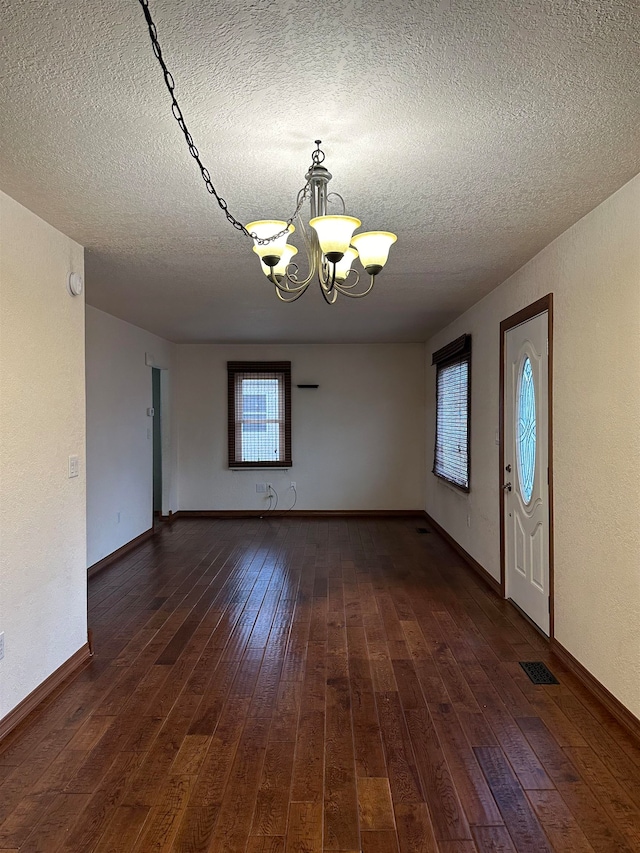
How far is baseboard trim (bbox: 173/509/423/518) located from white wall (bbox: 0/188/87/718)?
4.50 meters

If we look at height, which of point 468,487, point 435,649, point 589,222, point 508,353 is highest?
point 589,222

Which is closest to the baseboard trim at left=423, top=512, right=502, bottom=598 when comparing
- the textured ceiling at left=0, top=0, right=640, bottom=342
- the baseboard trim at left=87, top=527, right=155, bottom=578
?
the textured ceiling at left=0, top=0, right=640, bottom=342

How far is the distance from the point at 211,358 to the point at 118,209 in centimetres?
504

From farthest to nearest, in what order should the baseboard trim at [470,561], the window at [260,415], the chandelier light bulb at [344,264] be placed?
the window at [260,415] → the baseboard trim at [470,561] → the chandelier light bulb at [344,264]

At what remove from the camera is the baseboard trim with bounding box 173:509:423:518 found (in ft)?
25.2

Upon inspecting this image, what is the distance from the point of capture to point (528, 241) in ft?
10.6

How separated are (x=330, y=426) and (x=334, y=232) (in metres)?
5.88

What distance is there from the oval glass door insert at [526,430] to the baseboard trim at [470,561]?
978 millimetres

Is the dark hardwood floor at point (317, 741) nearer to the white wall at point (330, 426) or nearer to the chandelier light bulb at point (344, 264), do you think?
the chandelier light bulb at point (344, 264)

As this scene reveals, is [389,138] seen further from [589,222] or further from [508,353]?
[508,353]

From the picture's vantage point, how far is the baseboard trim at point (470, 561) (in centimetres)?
440

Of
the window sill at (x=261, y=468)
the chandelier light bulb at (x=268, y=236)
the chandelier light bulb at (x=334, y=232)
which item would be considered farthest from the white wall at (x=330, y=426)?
the chandelier light bulb at (x=334, y=232)

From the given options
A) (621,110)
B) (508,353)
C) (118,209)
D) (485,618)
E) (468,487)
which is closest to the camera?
(621,110)

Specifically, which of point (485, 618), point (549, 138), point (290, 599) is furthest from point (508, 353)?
point (290, 599)
